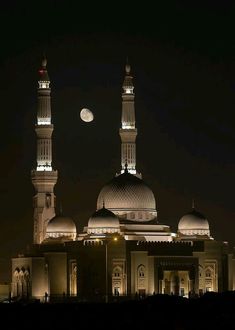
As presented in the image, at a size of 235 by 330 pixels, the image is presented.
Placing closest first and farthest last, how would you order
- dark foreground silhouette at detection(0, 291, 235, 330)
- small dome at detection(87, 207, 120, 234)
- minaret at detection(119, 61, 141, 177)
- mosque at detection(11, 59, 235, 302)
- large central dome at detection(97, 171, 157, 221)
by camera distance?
dark foreground silhouette at detection(0, 291, 235, 330), mosque at detection(11, 59, 235, 302), small dome at detection(87, 207, 120, 234), large central dome at detection(97, 171, 157, 221), minaret at detection(119, 61, 141, 177)

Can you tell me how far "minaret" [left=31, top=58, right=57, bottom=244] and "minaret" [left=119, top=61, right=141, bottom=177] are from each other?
3.82 meters

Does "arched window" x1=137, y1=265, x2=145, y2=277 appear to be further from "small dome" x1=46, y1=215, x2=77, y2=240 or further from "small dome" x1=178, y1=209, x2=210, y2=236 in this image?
"small dome" x1=46, y1=215, x2=77, y2=240

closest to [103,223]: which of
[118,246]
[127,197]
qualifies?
[118,246]

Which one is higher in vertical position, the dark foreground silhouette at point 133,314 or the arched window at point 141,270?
the arched window at point 141,270

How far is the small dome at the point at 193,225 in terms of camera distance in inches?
3812

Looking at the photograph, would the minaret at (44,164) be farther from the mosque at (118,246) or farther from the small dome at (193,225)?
the small dome at (193,225)

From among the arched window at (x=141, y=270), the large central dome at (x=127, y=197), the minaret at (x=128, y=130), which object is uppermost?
the minaret at (x=128, y=130)

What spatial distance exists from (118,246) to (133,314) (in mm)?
18043

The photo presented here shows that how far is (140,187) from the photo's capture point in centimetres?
9675

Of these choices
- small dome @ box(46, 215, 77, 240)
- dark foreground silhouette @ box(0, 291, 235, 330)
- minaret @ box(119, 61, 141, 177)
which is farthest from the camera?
minaret @ box(119, 61, 141, 177)

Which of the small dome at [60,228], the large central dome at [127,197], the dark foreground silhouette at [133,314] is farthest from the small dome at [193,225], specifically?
the dark foreground silhouette at [133,314]

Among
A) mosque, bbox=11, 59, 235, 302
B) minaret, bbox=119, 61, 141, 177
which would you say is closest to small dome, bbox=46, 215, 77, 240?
mosque, bbox=11, 59, 235, 302

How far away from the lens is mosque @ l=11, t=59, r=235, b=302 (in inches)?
3649

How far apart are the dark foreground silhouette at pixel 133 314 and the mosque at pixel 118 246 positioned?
1288 cm
